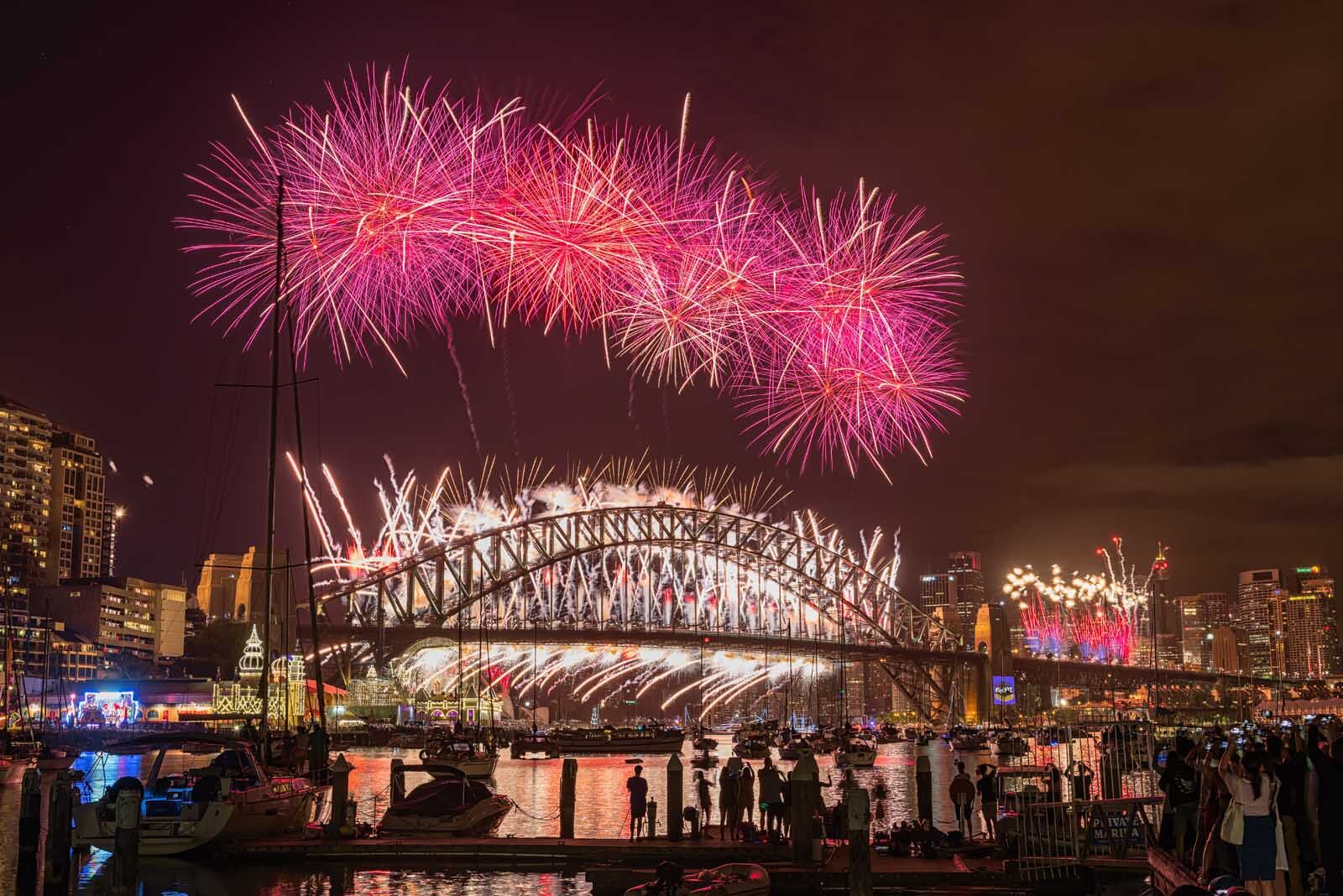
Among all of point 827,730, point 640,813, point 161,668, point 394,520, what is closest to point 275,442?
point 640,813

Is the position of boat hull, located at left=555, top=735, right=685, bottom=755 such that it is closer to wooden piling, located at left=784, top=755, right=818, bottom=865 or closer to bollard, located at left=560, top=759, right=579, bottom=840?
bollard, located at left=560, top=759, right=579, bottom=840

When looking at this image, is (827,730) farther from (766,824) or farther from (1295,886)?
(1295,886)

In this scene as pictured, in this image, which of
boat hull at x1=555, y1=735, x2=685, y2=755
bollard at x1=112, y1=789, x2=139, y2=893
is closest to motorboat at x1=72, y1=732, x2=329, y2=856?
bollard at x1=112, y1=789, x2=139, y2=893

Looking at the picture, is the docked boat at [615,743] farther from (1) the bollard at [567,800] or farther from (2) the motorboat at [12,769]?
(1) the bollard at [567,800]

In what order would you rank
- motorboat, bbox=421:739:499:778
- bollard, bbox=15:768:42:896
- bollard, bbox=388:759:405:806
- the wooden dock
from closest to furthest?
bollard, bbox=15:768:42:896 → the wooden dock → bollard, bbox=388:759:405:806 → motorboat, bbox=421:739:499:778

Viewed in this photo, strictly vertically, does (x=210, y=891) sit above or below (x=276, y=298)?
below

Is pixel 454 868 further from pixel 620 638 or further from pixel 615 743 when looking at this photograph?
pixel 620 638
